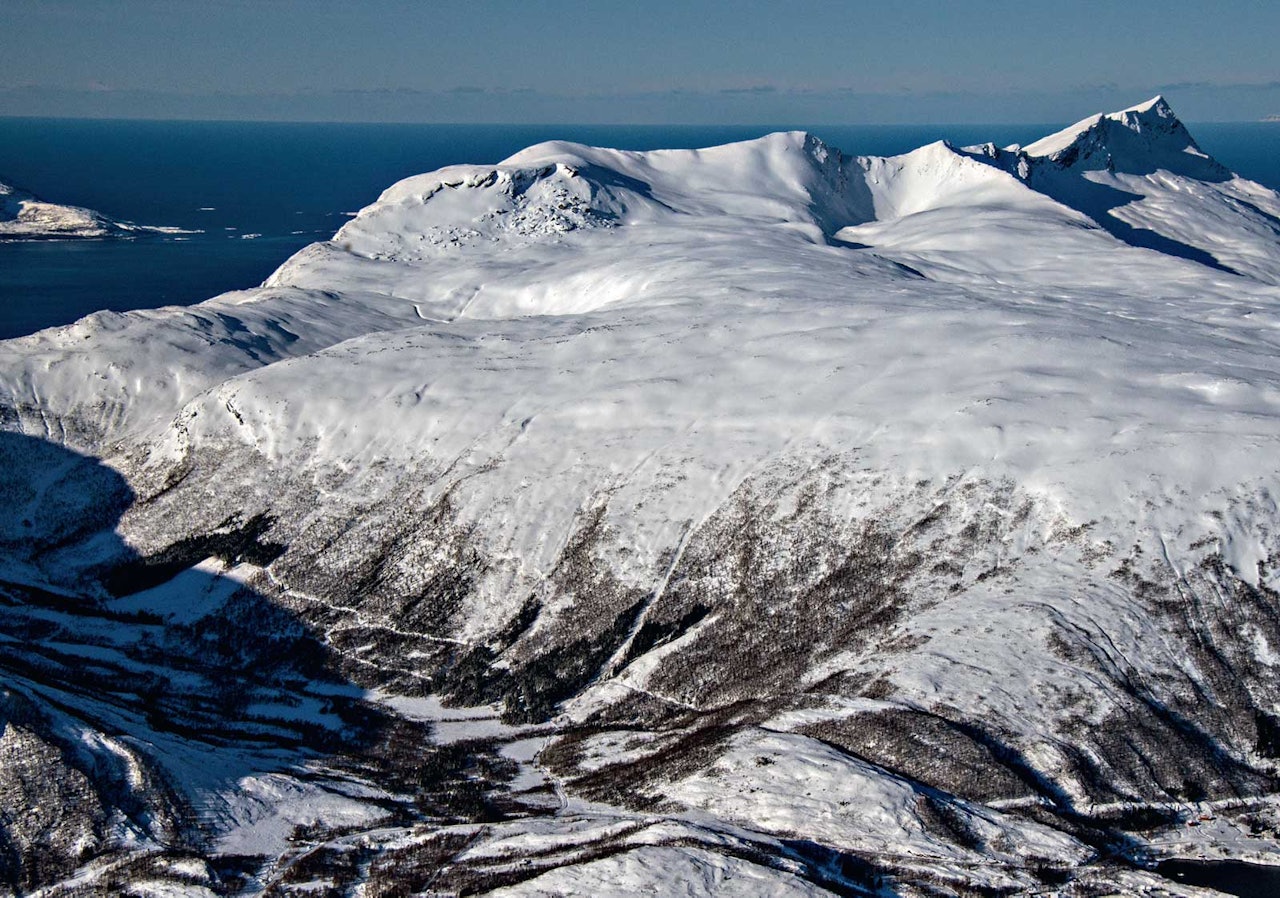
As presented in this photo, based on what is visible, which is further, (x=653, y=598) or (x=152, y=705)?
(x=653, y=598)

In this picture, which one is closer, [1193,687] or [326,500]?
[1193,687]

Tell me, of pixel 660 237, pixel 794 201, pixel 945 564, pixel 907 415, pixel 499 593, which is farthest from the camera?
pixel 794 201

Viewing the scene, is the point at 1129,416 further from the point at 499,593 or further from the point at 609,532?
the point at 499,593

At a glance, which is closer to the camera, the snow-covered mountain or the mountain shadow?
the snow-covered mountain

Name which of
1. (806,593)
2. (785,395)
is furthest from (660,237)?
(806,593)

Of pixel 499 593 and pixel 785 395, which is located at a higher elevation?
pixel 785 395

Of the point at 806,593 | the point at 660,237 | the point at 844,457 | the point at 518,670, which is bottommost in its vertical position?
the point at 518,670

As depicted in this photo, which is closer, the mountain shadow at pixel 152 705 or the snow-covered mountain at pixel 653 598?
the snow-covered mountain at pixel 653 598

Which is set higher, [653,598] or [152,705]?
[653,598]
